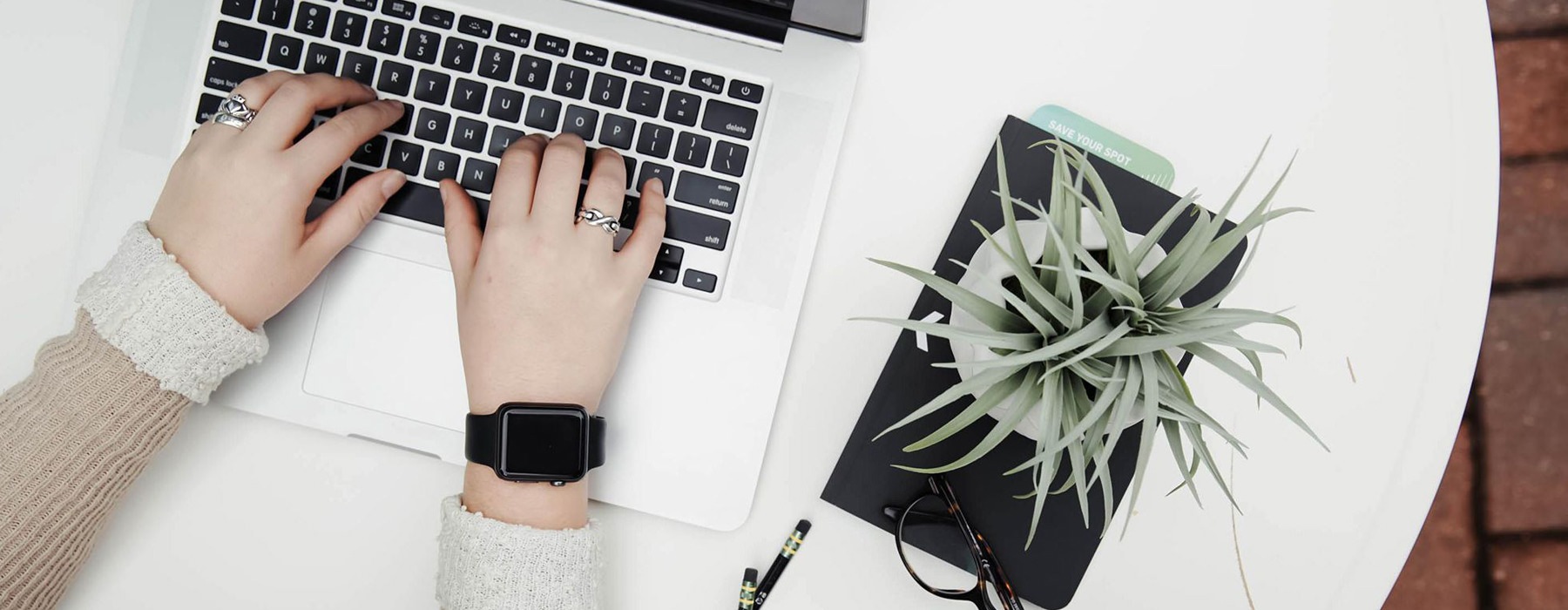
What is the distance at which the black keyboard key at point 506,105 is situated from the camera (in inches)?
23.4

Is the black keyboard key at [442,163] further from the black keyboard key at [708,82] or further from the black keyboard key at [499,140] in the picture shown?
the black keyboard key at [708,82]

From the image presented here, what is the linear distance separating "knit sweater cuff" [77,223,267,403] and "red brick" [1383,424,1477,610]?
4.25 feet

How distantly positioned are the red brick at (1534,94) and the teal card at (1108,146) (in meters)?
0.86

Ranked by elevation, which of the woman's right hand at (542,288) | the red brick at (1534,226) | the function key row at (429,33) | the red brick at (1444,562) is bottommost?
the red brick at (1444,562)

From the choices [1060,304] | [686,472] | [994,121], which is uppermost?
[994,121]

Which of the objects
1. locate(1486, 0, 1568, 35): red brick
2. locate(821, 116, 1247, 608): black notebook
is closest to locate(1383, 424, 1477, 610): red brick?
locate(1486, 0, 1568, 35): red brick

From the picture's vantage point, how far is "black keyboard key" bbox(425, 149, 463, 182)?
1.94ft

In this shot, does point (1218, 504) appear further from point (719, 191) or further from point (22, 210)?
point (22, 210)

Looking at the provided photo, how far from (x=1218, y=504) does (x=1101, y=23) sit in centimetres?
35

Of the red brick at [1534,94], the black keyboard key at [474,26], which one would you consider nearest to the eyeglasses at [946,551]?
the black keyboard key at [474,26]

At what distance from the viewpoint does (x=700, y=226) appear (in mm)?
587

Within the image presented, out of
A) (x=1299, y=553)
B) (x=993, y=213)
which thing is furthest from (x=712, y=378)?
(x=1299, y=553)

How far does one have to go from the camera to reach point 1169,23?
638mm

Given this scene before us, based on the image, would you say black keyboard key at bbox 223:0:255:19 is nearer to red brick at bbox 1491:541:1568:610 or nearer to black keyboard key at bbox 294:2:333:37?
black keyboard key at bbox 294:2:333:37
